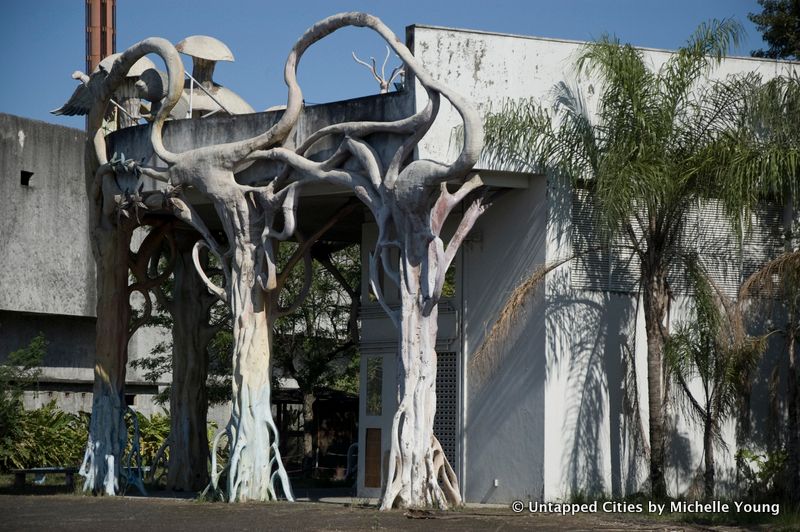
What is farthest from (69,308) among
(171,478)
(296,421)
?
(171,478)

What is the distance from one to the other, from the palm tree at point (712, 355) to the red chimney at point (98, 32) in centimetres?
2603

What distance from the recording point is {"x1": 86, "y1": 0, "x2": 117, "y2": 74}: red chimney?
129 ft

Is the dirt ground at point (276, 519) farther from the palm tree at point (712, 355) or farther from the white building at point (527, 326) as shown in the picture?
the palm tree at point (712, 355)

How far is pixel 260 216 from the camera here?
1811cm

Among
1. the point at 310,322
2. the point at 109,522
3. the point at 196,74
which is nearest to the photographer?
the point at 109,522

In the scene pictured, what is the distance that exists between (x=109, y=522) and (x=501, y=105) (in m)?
7.37

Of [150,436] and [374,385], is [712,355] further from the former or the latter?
[150,436]

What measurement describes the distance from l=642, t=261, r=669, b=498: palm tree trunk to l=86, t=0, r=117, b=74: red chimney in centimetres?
2609

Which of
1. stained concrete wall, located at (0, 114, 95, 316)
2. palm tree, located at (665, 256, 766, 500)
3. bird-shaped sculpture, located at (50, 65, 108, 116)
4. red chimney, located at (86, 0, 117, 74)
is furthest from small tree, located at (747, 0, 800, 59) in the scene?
red chimney, located at (86, 0, 117, 74)

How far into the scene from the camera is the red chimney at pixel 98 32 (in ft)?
129

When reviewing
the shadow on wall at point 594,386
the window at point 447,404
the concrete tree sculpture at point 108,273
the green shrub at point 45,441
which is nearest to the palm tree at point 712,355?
the shadow on wall at point 594,386

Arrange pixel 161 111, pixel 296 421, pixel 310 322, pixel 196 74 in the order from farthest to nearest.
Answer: pixel 296 421
pixel 310 322
pixel 196 74
pixel 161 111

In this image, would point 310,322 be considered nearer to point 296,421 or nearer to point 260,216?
point 296,421

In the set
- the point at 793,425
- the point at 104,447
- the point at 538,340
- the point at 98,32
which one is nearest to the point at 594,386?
the point at 538,340
